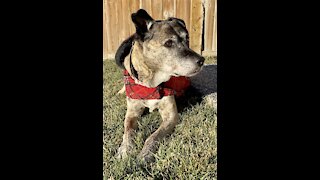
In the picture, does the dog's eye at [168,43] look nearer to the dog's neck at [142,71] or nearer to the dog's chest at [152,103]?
the dog's neck at [142,71]

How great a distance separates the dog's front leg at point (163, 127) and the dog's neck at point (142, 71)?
0.20m

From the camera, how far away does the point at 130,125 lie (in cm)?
241

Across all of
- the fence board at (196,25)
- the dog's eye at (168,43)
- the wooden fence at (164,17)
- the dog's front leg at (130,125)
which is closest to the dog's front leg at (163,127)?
the dog's front leg at (130,125)

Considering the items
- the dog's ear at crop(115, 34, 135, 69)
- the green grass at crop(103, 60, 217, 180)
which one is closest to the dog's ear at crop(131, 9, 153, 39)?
the dog's ear at crop(115, 34, 135, 69)

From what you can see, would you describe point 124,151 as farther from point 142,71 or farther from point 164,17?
point 164,17

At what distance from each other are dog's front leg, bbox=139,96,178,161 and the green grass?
0.16ft

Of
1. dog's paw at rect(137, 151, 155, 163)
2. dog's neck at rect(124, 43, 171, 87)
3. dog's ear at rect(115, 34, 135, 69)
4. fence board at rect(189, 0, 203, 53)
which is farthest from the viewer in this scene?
fence board at rect(189, 0, 203, 53)

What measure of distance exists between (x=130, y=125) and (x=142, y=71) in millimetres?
458

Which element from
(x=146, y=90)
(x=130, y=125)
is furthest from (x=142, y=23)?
(x=130, y=125)

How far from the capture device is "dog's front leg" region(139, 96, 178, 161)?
1986mm

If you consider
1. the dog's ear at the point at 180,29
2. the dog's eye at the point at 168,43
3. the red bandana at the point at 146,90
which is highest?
the dog's ear at the point at 180,29

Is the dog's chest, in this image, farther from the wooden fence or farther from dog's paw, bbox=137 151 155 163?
the wooden fence

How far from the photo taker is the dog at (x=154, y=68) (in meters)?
2.22
